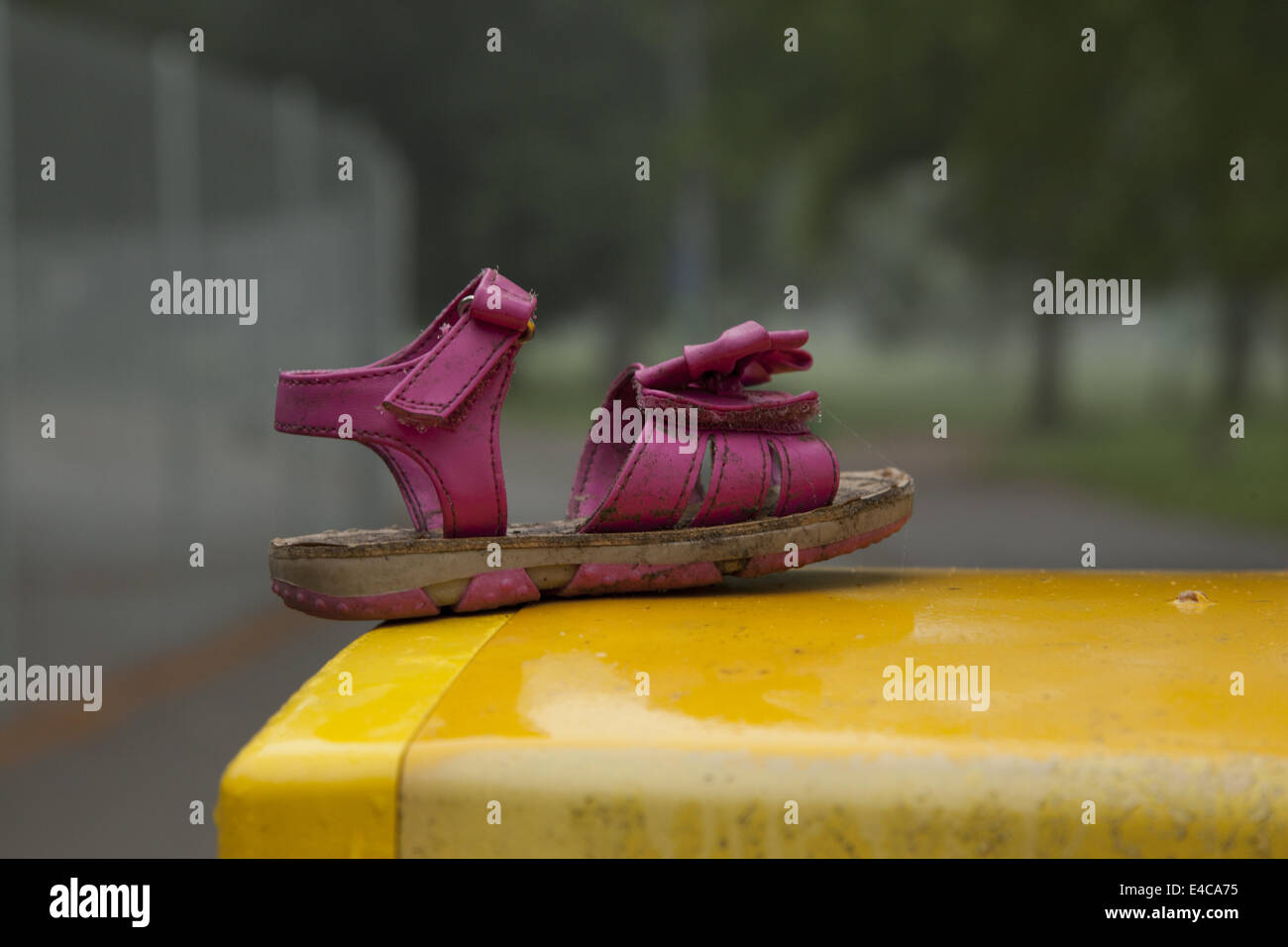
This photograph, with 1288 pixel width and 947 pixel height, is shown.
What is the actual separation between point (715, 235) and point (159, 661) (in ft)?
20.0

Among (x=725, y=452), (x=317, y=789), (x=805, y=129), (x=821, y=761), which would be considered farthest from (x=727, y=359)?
(x=805, y=129)

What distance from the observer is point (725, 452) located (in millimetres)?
1689

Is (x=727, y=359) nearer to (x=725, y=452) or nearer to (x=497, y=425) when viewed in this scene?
(x=725, y=452)

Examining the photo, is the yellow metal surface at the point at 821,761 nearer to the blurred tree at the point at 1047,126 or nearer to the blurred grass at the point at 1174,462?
the blurred tree at the point at 1047,126

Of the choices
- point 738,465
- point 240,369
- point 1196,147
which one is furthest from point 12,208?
point 1196,147

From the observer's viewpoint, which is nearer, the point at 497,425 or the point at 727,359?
the point at 497,425

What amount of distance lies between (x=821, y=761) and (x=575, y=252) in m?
10.4

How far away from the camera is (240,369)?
4977mm

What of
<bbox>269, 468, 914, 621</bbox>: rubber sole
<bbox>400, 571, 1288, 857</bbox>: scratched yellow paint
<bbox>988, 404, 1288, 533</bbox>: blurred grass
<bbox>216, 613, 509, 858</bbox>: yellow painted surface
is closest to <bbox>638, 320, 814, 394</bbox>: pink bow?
<bbox>269, 468, 914, 621</bbox>: rubber sole

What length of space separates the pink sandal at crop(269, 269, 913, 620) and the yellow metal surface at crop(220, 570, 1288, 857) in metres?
0.30

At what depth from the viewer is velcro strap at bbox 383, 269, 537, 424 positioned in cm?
154

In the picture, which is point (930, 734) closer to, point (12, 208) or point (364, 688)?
point (364, 688)

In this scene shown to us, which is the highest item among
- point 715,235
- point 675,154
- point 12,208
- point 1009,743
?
point 675,154

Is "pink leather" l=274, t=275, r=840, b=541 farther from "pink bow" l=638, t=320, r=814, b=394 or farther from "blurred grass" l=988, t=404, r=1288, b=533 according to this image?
"blurred grass" l=988, t=404, r=1288, b=533
